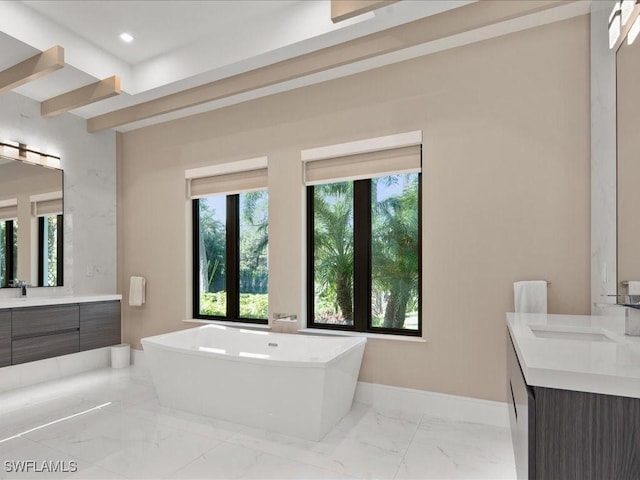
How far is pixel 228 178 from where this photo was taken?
4.02 metres

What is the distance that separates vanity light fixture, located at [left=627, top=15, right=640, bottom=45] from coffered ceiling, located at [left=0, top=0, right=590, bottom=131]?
0.56 meters

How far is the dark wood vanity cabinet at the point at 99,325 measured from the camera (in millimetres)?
4008

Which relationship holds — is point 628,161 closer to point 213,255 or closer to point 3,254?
point 213,255

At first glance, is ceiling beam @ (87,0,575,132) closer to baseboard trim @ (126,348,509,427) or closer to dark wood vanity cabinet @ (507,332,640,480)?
dark wood vanity cabinet @ (507,332,640,480)

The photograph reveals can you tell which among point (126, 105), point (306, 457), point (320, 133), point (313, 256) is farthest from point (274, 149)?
point (306, 457)

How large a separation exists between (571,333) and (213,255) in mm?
3417

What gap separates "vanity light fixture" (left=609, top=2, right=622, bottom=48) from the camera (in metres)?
2.08

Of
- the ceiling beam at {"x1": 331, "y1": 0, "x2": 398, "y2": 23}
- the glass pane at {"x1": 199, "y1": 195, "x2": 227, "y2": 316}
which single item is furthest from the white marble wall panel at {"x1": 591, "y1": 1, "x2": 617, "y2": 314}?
the glass pane at {"x1": 199, "y1": 195, "x2": 227, "y2": 316}

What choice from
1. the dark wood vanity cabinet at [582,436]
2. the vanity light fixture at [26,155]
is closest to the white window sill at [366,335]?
the dark wood vanity cabinet at [582,436]

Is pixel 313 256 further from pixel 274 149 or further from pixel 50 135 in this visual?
pixel 50 135

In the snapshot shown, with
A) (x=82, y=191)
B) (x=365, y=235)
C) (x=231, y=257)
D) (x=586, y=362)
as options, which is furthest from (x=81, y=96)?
(x=586, y=362)

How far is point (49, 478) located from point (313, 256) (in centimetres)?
241

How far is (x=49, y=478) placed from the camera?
2115 mm

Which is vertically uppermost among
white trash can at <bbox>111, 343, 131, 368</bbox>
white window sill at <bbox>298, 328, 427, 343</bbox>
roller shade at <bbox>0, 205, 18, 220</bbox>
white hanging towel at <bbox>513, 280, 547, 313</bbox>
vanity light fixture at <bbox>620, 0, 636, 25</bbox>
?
vanity light fixture at <bbox>620, 0, 636, 25</bbox>
